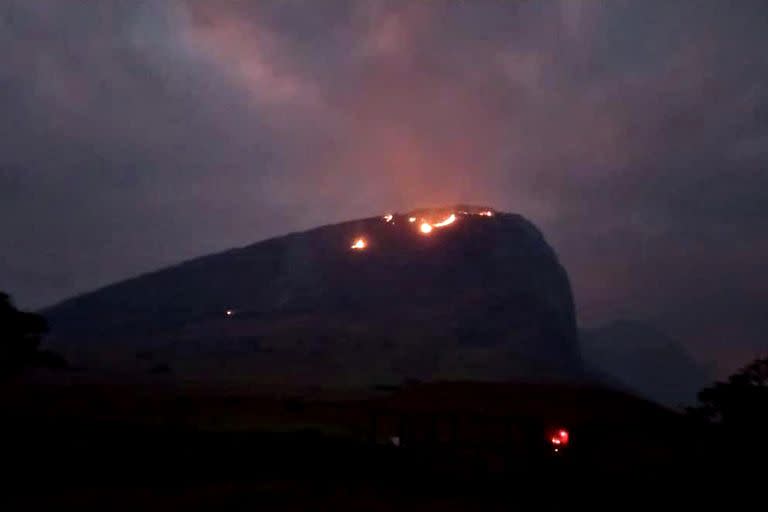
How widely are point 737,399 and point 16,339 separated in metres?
45.9

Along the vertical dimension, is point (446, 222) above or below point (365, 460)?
above

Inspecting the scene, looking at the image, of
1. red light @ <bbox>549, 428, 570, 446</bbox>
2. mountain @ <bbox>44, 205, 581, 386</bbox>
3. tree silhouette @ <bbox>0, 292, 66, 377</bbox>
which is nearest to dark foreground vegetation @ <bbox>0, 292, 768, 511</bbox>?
red light @ <bbox>549, 428, 570, 446</bbox>

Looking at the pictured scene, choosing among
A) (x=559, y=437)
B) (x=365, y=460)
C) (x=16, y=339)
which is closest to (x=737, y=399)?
(x=559, y=437)

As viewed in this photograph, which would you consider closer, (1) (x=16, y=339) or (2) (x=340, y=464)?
(2) (x=340, y=464)

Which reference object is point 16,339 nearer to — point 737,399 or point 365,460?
point 365,460

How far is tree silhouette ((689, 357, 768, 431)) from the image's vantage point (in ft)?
117

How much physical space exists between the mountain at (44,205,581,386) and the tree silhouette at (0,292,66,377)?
21.6 metres

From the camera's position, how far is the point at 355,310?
117375mm

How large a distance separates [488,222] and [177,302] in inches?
2323

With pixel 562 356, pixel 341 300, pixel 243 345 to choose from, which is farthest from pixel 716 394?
pixel 341 300

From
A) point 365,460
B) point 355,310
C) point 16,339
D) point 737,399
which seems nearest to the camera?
point 365,460

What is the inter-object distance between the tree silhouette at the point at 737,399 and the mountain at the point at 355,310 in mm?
37500

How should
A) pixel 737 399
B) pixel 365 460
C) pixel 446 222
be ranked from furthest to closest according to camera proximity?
pixel 446 222
pixel 737 399
pixel 365 460

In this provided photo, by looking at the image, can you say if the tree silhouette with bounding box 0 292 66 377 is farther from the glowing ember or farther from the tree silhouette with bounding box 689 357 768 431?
the glowing ember
